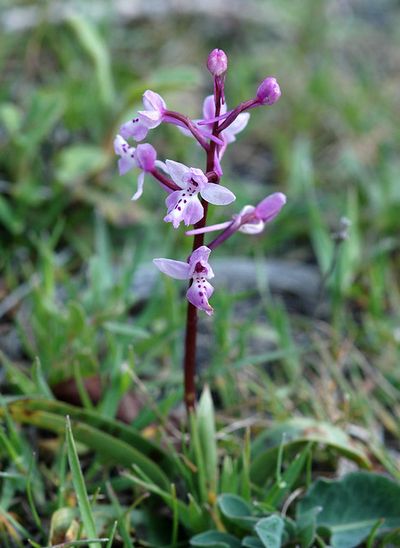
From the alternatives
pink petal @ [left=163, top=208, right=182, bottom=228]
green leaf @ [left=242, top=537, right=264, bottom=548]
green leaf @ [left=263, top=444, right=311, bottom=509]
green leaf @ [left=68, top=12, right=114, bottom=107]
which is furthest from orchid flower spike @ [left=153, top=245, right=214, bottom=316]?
green leaf @ [left=68, top=12, right=114, bottom=107]

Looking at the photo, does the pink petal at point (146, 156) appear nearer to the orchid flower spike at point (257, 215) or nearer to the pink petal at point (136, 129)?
the pink petal at point (136, 129)

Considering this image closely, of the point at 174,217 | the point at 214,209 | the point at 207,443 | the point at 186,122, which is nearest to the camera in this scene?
the point at 174,217

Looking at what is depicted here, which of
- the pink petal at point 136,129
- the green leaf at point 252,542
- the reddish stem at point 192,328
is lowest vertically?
the green leaf at point 252,542

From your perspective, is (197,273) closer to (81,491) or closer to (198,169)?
(198,169)

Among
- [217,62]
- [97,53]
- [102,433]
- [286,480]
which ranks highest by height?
[97,53]

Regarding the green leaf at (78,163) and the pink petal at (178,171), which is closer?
the pink petal at (178,171)

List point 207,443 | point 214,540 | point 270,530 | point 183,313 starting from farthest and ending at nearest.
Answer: point 183,313 → point 207,443 → point 214,540 → point 270,530

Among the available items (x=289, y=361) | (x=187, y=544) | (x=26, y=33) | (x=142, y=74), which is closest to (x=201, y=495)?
(x=187, y=544)

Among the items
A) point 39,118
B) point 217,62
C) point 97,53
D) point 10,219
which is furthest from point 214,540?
point 97,53

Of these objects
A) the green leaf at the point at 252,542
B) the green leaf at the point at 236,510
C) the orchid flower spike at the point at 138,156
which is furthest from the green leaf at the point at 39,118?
the green leaf at the point at 252,542
